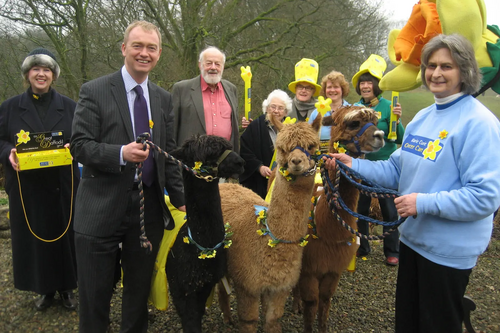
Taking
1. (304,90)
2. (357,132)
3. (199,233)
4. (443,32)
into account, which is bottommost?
(199,233)

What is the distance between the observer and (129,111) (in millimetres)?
2141

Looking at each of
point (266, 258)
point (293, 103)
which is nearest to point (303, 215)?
point (266, 258)

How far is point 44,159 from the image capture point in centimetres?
302

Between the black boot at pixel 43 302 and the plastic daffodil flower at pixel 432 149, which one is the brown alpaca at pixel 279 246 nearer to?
the plastic daffodil flower at pixel 432 149

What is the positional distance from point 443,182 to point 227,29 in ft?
28.8

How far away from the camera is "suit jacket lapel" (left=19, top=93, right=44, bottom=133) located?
3188 millimetres

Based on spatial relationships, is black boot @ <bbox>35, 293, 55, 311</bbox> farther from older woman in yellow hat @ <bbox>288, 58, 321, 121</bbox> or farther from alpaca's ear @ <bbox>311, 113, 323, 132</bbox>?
older woman in yellow hat @ <bbox>288, 58, 321, 121</bbox>

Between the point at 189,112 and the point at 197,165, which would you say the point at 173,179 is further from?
the point at 189,112

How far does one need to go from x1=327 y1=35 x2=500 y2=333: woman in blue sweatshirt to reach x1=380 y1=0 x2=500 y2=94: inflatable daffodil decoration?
1.14 ft

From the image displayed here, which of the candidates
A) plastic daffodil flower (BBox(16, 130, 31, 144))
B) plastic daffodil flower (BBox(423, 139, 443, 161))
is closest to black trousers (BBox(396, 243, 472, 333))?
plastic daffodil flower (BBox(423, 139, 443, 161))

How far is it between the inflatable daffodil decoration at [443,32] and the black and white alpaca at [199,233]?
138 centimetres

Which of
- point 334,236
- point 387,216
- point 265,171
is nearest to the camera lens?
point 334,236

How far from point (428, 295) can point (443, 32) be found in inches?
60.8

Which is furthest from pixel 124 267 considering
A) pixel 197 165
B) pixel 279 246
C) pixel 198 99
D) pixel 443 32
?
pixel 443 32
